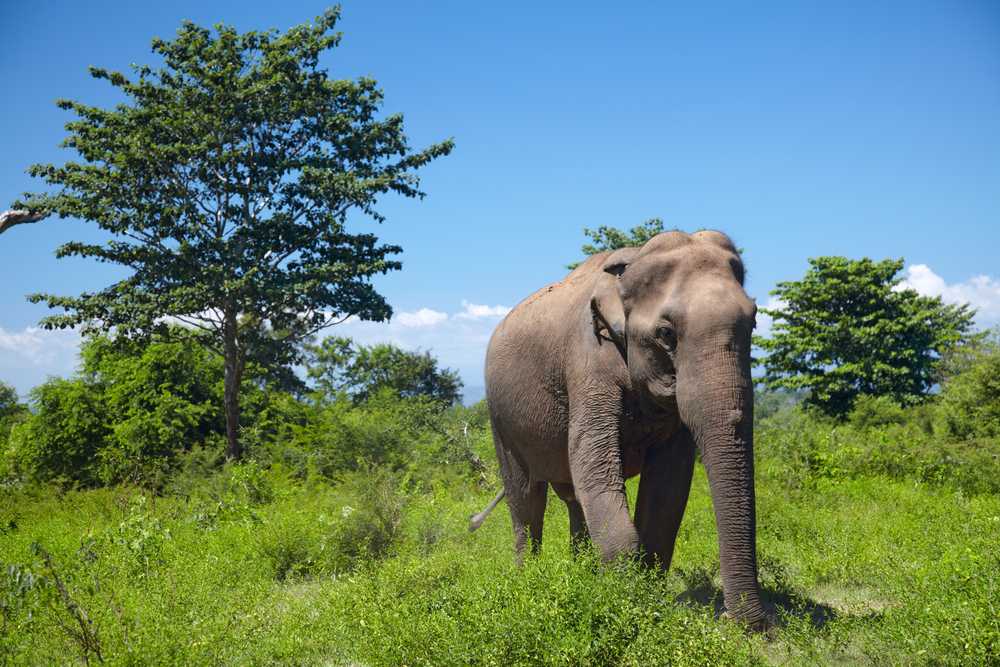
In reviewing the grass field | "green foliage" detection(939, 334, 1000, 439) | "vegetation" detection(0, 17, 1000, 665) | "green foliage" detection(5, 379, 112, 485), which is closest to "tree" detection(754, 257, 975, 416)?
"vegetation" detection(0, 17, 1000, 665)

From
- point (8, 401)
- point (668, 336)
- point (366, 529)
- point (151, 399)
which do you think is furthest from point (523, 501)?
point (8, 401)

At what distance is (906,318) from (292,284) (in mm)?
22497

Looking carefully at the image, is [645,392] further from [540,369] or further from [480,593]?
[480,593]

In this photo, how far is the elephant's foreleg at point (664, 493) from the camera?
6.46 metres

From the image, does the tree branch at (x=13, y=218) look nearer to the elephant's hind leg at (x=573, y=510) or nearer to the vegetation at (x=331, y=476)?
the vegetation at (x=331, y=476)

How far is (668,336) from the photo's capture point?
5508mm

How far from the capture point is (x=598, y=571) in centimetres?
552

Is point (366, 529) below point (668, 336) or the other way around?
below

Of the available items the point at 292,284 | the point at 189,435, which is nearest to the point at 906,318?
the point at 292,284

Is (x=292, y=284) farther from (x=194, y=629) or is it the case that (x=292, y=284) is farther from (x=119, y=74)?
(x=194, y=629)

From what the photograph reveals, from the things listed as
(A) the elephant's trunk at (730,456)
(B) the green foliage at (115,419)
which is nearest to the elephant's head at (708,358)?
(A) the elephant's trunk at (730,456)

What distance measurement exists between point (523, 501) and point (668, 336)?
3.20 m

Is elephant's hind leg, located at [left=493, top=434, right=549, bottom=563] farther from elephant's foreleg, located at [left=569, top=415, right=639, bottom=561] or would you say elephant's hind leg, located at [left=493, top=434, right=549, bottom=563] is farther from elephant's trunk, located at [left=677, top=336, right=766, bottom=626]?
elephant's trunk, located at [left=677, top=336, right=766, bottom=626]

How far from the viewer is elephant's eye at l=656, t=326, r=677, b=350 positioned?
5.48 m
